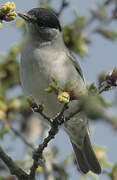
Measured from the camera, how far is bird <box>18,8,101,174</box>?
147 inches

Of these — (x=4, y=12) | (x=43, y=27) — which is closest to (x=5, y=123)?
(x=43, y=27)

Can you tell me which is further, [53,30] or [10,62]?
[10,62]

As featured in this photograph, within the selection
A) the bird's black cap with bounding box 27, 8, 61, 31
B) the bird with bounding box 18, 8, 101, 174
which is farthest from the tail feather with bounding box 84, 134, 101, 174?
the bird's black cap with bounding box 27, 8, 61, 31

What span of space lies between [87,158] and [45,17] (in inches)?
75.7

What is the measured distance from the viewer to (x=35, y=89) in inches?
147

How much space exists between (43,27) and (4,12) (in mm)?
2255

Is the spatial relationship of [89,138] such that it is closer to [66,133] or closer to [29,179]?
[66,133]

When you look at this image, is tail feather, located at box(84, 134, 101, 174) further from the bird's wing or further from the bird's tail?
the bird's wing

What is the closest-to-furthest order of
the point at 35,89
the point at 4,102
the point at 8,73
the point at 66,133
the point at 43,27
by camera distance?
the point at 35,89, the point at 43,27, the point at 66,133, the point at 4,102, the point at 8,73

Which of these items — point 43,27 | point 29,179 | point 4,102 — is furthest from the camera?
point 4,102

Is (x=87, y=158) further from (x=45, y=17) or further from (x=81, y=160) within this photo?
(x=45, y=17)

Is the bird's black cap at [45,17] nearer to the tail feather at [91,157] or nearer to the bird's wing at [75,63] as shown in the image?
the bird's wing at [75,63]

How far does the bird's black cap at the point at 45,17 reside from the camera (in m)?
4.09

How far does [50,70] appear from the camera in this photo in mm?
3729
